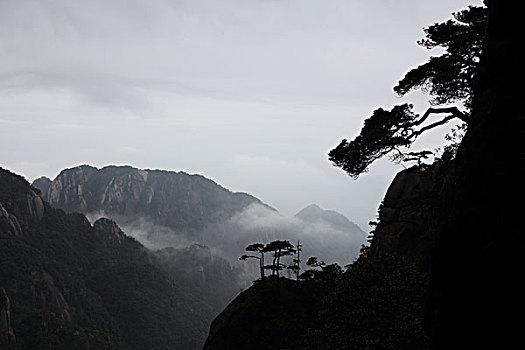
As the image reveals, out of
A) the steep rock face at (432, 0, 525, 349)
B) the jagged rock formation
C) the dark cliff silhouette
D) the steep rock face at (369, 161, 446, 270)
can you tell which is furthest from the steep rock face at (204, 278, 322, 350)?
the jagged rock formation

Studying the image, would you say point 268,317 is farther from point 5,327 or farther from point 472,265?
point 5,327

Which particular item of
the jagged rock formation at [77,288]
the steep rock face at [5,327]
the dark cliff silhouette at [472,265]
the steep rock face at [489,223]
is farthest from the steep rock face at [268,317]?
the jagged rock formation at [77,288]

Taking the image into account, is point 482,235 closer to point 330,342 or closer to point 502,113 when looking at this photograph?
point 502,113

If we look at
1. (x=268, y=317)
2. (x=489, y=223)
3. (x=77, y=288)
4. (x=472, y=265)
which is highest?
(x=489, y=223)

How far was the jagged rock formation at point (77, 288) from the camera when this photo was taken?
10025 cm

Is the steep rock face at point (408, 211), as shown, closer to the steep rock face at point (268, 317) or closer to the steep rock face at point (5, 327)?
the steep rock face at point (268, 317)

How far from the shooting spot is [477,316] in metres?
6.85

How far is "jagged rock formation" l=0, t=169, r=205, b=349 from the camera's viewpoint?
329 feet

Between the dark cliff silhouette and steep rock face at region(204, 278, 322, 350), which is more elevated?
the dark cliff silhouette

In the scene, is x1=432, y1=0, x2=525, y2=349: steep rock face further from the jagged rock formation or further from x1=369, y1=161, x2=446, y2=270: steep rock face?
the jagged rock formation

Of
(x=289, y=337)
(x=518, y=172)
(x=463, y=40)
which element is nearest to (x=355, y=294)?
(x=518, y=172)

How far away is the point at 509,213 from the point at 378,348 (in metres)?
6.37

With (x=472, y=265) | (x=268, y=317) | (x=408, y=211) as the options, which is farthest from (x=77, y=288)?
(x=472, y=265)

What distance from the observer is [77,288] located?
437 ft
